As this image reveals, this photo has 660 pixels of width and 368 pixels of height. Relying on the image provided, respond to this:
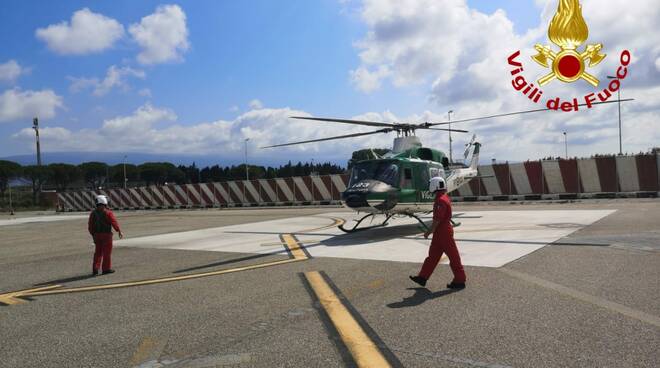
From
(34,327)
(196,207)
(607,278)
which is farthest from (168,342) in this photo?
(196,207)

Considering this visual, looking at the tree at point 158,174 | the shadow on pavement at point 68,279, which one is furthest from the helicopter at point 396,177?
the tree at point 158,174

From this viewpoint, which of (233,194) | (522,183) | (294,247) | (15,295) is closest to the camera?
(15,295)

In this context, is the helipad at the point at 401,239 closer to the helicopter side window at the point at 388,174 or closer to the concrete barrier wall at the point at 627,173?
the helicopter side window at the point at 388,174

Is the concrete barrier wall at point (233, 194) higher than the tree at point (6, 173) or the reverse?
the reverse

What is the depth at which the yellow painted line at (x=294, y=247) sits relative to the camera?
37.6 ft

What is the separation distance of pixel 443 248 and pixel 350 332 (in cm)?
282

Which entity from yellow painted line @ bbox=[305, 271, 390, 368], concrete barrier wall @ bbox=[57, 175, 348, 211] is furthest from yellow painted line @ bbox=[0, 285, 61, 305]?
concrete barrier wall @ bbox=[57, 175, 348, 211]

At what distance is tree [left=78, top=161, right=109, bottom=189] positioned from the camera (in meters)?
122

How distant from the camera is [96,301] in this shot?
7.57 meters

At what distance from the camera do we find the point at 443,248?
755cm

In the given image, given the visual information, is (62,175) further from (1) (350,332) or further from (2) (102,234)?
(1) (350,332)

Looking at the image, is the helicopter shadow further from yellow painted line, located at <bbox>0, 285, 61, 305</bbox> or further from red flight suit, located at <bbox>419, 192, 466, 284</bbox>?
yellow painted line, located at <bbox>0, 285, 61, 305</bbox>

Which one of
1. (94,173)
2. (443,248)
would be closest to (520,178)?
(443,248)

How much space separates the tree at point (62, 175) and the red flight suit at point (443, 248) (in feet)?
416
